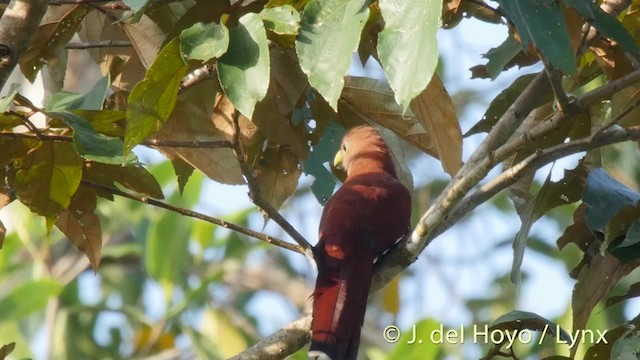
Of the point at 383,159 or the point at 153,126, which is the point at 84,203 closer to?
the point at 153,126

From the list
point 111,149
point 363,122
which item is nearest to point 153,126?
point 111,149

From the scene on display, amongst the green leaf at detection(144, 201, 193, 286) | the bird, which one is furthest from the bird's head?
the green leaf at detection(144, 201, 193, 286)

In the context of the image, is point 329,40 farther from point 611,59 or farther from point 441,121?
point 611,59

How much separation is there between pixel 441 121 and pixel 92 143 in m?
0.88

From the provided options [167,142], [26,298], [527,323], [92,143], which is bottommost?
[527,323]

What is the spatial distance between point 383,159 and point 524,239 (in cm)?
144

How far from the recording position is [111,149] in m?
2.04

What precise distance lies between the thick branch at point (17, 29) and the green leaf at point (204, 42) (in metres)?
0.57

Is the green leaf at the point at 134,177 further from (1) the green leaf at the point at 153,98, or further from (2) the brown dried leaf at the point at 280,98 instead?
(1) the green leaf at the point at 153,98

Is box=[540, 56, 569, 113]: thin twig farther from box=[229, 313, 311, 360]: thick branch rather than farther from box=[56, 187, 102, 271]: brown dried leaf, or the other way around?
box=[56, 187, 102, 271]: brown dried leaf

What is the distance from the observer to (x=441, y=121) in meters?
2.46

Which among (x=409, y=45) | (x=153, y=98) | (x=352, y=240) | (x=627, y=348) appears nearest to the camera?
(x=409, y=45)

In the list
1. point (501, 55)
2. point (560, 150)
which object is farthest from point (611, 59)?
point (560, 150)

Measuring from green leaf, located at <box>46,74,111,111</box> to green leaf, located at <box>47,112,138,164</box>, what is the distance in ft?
0.53
